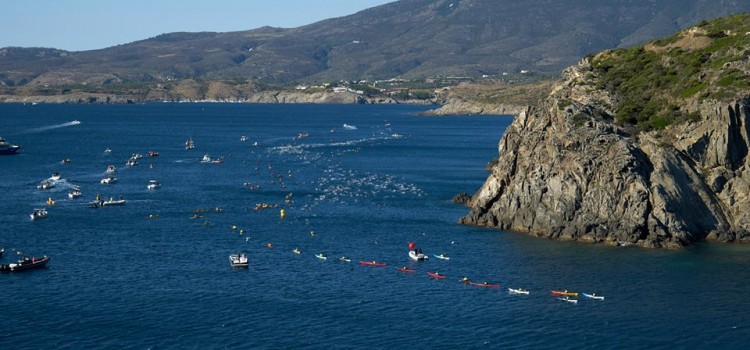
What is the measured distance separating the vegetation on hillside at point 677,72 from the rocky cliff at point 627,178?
87 cm

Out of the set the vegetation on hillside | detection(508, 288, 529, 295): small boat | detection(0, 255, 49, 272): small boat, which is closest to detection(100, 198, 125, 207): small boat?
detection(0, 255, 49, 272): small boat

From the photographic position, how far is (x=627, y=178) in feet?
330

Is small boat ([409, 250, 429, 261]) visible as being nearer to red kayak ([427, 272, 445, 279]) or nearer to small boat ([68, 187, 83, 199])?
red kayak ([427, 272, 445, 279])

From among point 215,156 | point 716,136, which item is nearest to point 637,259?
point 716,136

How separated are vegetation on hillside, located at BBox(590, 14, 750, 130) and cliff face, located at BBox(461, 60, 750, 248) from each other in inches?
113

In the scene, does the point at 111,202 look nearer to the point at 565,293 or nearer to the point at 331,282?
the point at 331,282

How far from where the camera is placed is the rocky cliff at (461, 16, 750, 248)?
328ft

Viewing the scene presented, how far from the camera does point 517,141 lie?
115 meters

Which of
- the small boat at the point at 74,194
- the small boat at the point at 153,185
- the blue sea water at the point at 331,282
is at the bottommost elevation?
the blue sea water at the point at 331,282

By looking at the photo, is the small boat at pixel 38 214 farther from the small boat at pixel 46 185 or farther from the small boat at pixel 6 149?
the small boat at pixel 6 149

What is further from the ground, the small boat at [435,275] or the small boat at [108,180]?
the small boat at [108,180]

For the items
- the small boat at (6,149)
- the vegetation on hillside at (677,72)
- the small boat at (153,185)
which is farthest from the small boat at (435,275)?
the small boat at (6,149)

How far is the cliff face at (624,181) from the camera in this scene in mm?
99875

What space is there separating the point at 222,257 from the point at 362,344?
30.7 m
